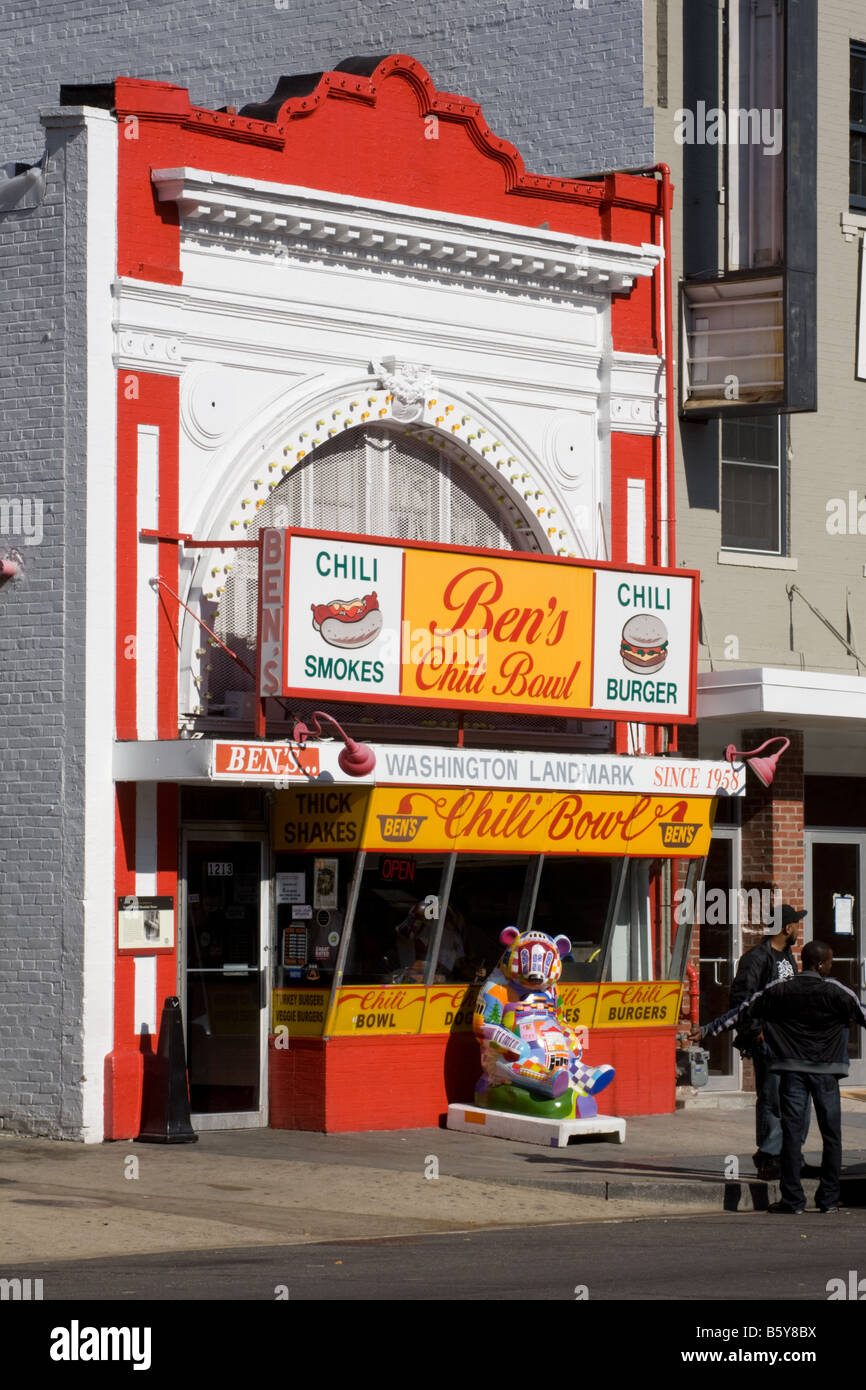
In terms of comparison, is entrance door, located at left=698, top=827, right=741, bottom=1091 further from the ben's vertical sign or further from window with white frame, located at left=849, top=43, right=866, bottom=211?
window with white frame, located at left=849, top=43, right=866, bottom=211

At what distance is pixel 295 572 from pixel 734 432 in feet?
20.8

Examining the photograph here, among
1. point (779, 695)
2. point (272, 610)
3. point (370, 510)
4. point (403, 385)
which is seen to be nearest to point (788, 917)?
point (779, 695)

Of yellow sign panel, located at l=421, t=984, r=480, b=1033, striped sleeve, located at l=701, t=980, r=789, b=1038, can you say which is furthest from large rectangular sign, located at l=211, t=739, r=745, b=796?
striped sleeve, located at l=701, t=980, r=789, b=1038

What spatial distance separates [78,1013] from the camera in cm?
1711

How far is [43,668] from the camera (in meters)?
17.6

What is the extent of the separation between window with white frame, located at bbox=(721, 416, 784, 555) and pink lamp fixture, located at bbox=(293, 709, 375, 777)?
224 inches

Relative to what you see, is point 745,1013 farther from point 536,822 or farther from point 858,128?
point 858,128

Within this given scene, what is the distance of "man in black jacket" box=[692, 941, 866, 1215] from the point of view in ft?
48.3

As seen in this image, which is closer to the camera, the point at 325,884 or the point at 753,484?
the point at 325,884

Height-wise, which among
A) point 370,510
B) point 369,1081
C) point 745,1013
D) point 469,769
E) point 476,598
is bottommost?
point 369,1081

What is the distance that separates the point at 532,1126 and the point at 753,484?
7.27m

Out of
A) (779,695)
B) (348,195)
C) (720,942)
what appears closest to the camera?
(348,195)

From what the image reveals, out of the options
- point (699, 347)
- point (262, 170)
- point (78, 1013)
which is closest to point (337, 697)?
point (78, 1013)

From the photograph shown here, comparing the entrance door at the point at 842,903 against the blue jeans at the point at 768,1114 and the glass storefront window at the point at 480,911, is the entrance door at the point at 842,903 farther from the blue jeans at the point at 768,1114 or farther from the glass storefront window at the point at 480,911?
the blue jeans at the point at 768,1114
